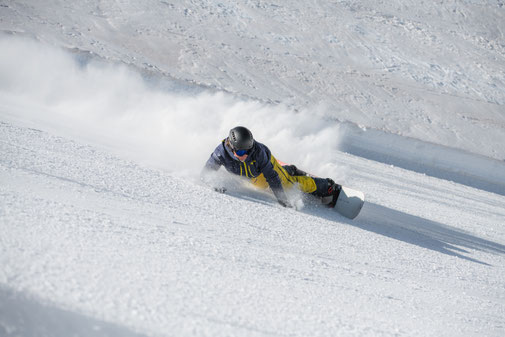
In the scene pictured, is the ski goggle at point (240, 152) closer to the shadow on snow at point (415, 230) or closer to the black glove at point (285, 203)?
the black glove at point (285, 203)

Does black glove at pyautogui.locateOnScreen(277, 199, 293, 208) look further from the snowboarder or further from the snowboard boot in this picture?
the snowboard boot

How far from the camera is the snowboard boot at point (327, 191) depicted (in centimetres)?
510

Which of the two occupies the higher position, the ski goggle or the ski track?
the ski goggle

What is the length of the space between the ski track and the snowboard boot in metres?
0.30

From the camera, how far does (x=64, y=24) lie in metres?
13.7

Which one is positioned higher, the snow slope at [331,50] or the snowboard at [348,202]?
the snow slope at [331,50]

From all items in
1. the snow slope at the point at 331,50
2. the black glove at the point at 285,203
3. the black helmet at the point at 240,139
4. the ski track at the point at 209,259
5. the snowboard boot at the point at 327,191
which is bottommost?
the ski track at the point at 209,259

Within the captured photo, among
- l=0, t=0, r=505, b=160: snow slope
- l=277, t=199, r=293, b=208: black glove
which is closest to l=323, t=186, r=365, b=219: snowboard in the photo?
l=277, t=199, r=293, b=208: black glove

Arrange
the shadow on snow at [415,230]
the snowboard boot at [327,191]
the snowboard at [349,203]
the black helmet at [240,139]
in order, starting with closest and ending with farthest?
the black helmet at [240,139] → the shadow on snow at [415,230] → the snowboard at [349,203] → the snowboard boot at [327,191]

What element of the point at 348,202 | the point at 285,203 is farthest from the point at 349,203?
the point at 285,203

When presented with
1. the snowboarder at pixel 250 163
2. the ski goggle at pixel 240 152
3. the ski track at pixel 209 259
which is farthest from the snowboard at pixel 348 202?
the ski goggle at pixel 240 152

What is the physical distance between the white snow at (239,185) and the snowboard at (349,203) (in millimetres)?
162

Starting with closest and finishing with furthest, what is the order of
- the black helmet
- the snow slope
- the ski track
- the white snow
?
the ski track < the white snow < the black helmet < the snow slope

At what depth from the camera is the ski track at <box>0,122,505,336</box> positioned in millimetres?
1938
